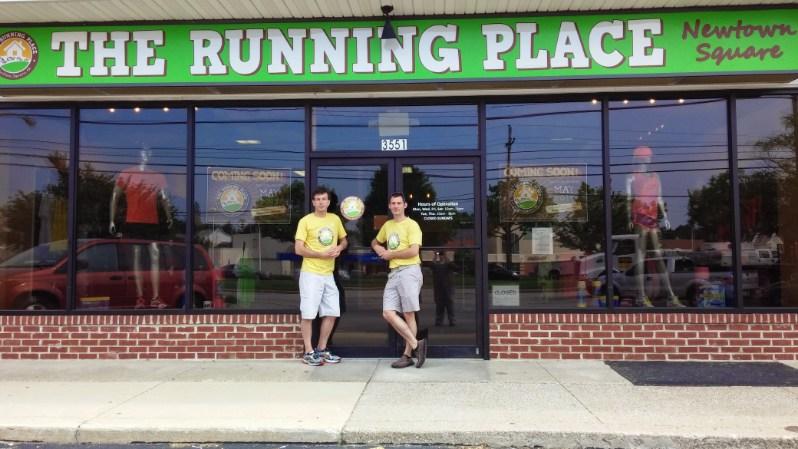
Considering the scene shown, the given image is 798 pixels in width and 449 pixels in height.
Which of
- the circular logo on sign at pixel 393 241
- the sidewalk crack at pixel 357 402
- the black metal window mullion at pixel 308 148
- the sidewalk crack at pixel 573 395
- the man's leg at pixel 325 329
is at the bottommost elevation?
the sidewalk crack at pixel 357 402

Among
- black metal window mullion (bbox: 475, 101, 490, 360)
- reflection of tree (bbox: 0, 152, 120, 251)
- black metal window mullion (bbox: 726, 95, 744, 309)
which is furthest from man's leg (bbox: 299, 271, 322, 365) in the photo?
black metal window mullion (bbox: 726, 95, 744, 309)

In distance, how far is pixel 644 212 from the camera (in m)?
7.18

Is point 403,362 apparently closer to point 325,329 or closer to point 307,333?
point 325,329

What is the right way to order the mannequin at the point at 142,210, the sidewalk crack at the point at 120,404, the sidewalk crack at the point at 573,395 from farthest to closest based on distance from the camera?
the mannequin at the point at 142,210, the sidewalk crack at the point at 573,395, the sidewalk crack at the point at 120,404

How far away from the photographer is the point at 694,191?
23.5 ft

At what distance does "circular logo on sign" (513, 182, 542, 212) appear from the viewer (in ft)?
23.5

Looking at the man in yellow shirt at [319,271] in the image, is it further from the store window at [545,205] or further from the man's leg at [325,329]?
the store window at [545,205]

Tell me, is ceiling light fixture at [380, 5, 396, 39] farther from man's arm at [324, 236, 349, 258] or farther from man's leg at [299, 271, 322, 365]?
man's leg at [299, 271, 322, 365]

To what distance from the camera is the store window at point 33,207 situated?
7332 millimetres

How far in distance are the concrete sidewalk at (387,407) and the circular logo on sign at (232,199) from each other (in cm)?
191

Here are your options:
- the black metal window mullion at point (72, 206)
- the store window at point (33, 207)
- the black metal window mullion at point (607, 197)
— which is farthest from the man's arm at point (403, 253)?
the store window at point (33, 207)

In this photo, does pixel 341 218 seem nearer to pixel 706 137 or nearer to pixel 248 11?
pixel 248 11

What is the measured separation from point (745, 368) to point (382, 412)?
13.6 ft

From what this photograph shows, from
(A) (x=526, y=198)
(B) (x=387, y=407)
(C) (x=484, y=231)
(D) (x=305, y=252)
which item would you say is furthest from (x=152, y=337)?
(A) (x=526, y=198)
